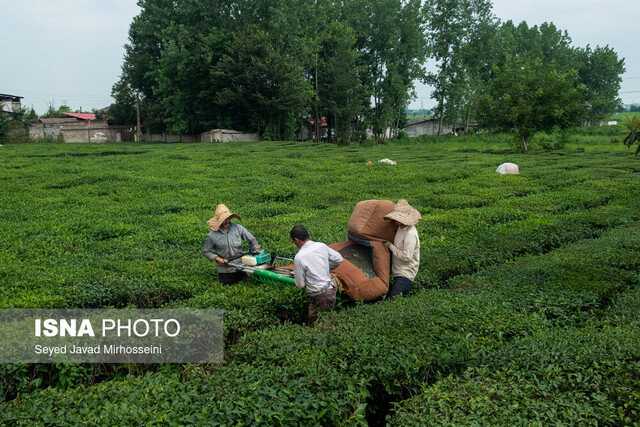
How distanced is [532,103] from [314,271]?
34.1 metres

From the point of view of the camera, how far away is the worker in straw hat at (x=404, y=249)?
764cm

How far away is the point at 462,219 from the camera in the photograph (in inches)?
508

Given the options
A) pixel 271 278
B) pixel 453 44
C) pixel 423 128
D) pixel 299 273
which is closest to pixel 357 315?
pixel 299 273

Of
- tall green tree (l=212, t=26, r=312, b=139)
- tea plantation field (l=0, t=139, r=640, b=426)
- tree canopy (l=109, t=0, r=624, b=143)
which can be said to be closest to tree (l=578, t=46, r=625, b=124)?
tree canopy (l=109, t=0, r=624, b=143)

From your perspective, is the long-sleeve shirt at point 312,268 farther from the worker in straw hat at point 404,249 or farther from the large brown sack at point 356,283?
the worker in straw hat at point 404,249

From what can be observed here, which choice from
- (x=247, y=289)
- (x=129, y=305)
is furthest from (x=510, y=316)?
(x=129, y=305)

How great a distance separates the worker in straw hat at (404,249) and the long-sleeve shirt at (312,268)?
140cm

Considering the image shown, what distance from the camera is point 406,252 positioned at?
763 centimetres

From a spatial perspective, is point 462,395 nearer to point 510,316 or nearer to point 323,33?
point 510,316

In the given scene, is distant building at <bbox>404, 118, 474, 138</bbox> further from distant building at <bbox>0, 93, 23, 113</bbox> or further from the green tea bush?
the green tea bush

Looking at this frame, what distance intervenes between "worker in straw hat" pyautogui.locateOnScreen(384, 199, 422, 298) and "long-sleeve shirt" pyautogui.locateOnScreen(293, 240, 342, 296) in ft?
4.58

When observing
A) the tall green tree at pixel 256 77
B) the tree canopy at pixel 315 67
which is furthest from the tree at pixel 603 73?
the tall green tree at pixel 256 77

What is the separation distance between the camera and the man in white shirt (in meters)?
6.61

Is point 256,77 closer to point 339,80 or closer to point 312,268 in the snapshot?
point 339,80
